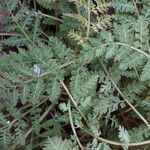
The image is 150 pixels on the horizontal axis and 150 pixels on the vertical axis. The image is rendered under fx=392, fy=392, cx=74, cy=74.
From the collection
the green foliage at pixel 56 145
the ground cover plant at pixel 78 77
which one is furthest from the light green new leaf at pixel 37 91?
the green foliage at pixel 56 145

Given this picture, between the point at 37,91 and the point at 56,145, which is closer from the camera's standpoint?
the point at 56,145

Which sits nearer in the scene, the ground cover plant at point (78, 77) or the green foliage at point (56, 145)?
the green foliage at point (56, 145)

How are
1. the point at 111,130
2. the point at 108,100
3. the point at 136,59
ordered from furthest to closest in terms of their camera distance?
the point at 111,130, the point at 108,100, the point at 136,59

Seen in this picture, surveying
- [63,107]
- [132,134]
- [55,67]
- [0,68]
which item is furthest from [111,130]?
[0,68]

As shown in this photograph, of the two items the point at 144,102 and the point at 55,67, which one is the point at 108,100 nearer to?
the point at 144,102

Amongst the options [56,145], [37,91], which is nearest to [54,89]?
[37,91]

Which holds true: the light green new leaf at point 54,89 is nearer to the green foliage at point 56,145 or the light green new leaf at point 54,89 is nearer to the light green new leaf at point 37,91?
the light green new leaf at point 37,91

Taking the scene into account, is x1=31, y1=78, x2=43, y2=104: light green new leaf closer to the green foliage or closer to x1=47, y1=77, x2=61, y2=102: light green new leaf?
x1=47, y1=77, x2=61, y2=102: light green new leaf

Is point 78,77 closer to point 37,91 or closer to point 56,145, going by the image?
point 37,91
